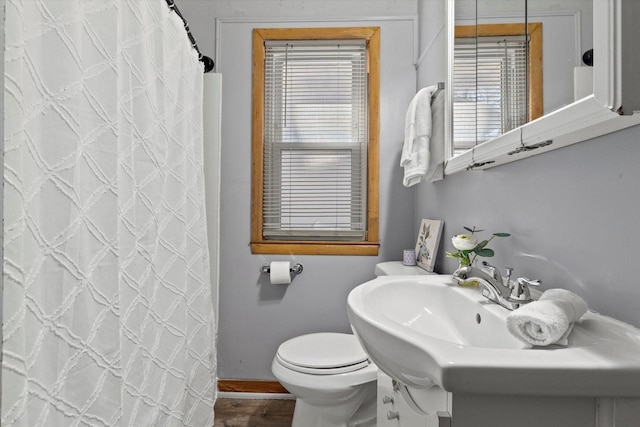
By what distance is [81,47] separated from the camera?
718 millimetres

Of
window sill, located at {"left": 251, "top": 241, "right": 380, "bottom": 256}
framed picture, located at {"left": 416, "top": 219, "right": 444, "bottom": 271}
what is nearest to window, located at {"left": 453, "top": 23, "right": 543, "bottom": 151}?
framed picture, located at {"left": 416, "top": 219, "right": 444, "bottom": 271}

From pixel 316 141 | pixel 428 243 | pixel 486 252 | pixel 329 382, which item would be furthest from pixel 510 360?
pixel 316 141

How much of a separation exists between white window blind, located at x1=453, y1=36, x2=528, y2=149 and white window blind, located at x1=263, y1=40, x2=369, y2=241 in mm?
730

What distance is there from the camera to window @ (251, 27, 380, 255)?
6.39ft

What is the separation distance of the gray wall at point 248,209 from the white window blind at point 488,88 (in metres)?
0.67

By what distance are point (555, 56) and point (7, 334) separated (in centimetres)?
118

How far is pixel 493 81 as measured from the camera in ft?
3.35

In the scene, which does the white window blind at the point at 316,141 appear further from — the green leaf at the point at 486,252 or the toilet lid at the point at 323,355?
the green leaf at the point at 486,252

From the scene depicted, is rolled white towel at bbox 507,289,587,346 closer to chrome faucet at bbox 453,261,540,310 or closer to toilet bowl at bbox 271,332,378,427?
chrome faucet at bbox 453,261,540,310

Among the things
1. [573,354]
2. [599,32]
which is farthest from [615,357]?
[599,32]

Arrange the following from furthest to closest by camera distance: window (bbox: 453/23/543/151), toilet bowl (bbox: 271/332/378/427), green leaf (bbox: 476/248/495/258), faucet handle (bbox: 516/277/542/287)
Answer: toilet bowl (bbox: 271/332/378/427) < green leaf (bbox: 476/248/495/258) < window (bbox: 453/23/543/151) < faucet handle (bbox: 516/277/542/287)

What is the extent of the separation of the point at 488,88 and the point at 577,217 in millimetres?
504

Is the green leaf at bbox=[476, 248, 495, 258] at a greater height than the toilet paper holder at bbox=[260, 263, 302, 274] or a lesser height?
greater

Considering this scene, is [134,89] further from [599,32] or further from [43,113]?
[599,32]
